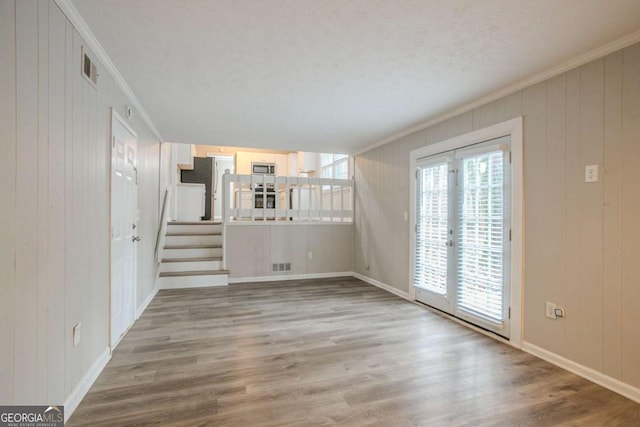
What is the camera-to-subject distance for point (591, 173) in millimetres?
2342

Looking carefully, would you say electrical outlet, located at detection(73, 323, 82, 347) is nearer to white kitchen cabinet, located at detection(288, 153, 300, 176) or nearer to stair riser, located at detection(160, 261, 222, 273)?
stair riser, located at detection(160, 261, 222, 273)

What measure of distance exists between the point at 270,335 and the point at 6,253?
2.28m

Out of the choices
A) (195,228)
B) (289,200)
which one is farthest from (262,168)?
(195,228)

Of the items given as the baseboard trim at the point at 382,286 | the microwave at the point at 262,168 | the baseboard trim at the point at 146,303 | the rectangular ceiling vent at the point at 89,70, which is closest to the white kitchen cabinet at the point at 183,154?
the microwave at the point at 262,168

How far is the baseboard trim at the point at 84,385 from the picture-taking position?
1.84 metres

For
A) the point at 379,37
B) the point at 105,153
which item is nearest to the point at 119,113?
the point at 105,153

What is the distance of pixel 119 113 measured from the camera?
281cm

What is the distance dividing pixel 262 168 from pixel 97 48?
7574 millimetres

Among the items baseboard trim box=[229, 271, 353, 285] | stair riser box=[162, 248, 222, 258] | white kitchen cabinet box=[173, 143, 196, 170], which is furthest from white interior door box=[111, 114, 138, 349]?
white kitchen cabinet box=[173, 143, 196, 170]

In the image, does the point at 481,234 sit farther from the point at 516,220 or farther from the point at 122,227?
the point at 122,227

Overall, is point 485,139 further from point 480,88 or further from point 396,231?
point 396,231

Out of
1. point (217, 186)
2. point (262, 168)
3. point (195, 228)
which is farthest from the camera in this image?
point (262, 168)

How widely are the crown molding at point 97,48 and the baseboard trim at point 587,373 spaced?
14.0ft

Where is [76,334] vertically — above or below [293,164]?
below
